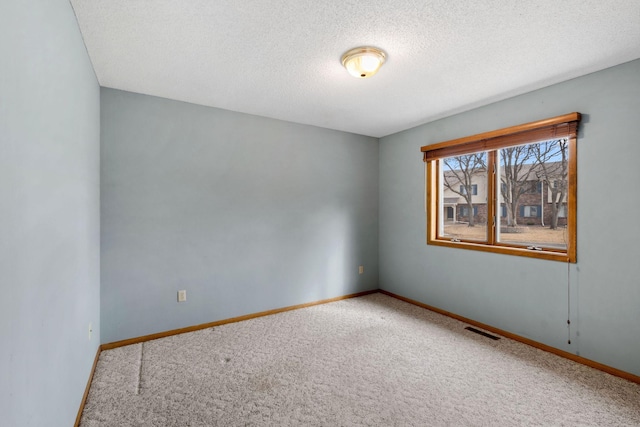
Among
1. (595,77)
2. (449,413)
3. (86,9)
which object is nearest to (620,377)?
(449,413)

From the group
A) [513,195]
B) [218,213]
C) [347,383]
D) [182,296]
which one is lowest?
[347,383]

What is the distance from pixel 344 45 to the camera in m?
2.13

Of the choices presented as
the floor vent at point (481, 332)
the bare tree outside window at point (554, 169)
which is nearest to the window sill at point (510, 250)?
the bare tree outside window at point (554, 169)

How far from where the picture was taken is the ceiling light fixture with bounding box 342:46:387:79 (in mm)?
2166

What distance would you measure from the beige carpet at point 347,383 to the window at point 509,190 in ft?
3.49

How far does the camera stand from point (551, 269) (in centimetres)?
276

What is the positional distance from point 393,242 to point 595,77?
2.78m

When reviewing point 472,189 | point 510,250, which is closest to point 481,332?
point 510,250

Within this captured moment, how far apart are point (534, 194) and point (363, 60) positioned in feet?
7.36

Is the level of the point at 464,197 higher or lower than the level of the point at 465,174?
lower

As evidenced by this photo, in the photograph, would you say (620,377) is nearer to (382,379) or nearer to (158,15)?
(382,379)

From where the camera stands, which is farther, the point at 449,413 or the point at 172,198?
the point at 172,198

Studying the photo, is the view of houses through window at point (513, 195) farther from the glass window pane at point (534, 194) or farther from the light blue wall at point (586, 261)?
the light blue wall at point (586, 261)

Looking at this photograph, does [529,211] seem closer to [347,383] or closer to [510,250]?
[510,250]
